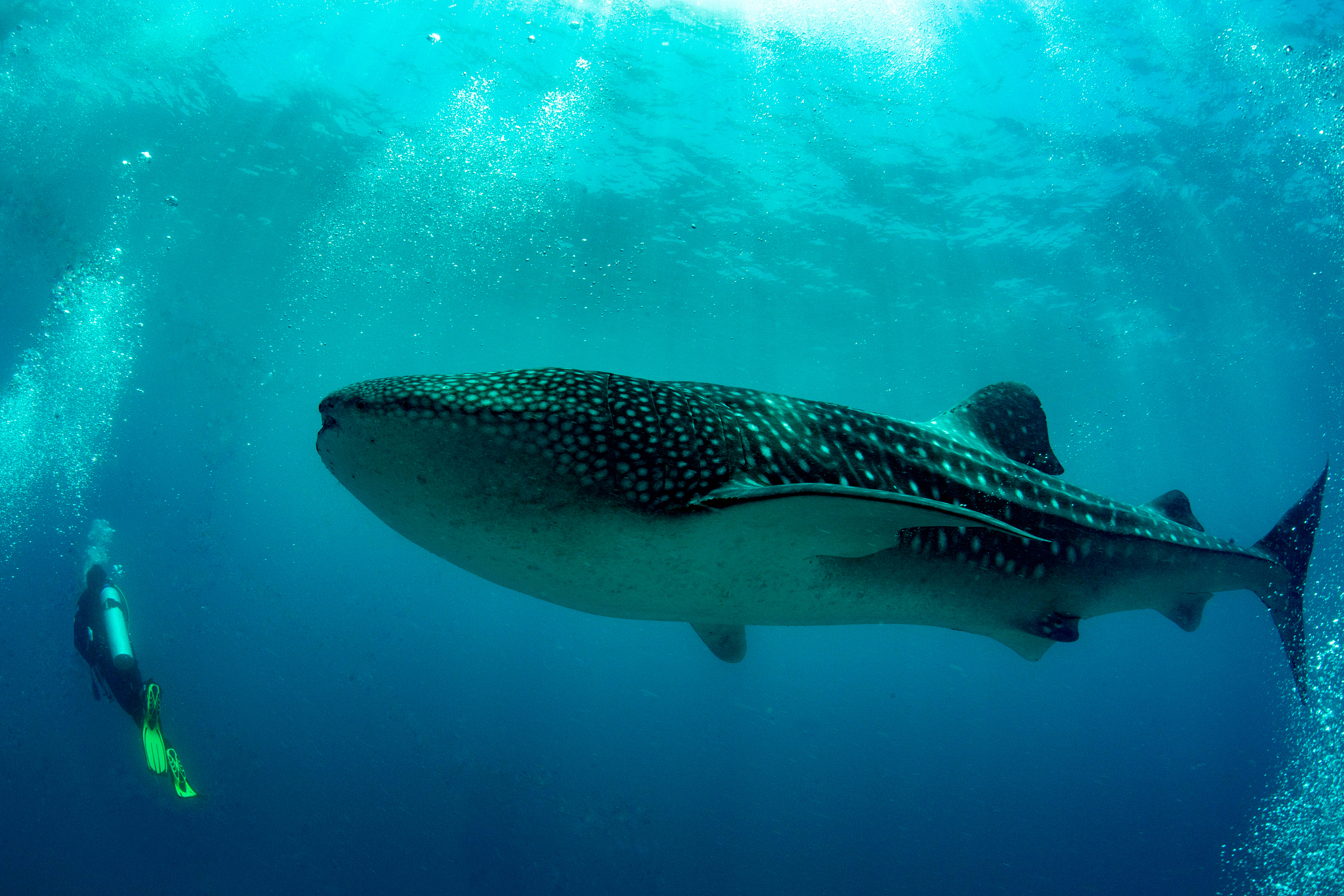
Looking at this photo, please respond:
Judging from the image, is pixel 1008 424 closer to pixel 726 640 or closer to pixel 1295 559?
pixel 726 640

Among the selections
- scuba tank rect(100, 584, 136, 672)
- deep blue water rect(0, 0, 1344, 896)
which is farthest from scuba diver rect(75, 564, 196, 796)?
deep blue water rect(0, 0, 1344, 896)

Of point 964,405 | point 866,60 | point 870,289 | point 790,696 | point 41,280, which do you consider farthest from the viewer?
point 790,696

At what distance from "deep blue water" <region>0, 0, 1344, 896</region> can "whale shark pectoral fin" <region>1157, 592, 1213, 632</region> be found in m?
14.8

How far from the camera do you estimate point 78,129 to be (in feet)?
61.5

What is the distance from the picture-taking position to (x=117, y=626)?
420 inches

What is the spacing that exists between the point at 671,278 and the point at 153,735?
67.5 feet

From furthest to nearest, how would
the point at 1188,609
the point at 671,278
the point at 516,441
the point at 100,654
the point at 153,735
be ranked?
the point at 671,278 → the point at 100,654 → the point at 153,735 → the point at 1188,609 → the point at 516,441

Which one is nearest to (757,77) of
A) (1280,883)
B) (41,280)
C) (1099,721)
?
(1280,883)

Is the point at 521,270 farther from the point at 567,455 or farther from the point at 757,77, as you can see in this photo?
the point at 567,455

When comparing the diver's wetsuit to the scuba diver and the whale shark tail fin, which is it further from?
the whale shark tail fin

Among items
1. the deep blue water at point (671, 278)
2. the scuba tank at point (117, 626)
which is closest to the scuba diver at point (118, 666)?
the scuba tank at point (117, 626)

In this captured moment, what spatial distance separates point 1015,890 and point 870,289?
68.7ft

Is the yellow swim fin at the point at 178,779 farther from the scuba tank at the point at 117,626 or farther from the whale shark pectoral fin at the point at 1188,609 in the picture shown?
the whale shark pectoral fin at the point at 1188,609

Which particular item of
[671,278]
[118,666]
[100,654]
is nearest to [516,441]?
[118,666]
